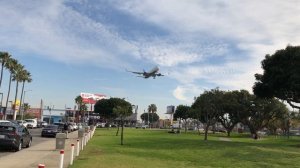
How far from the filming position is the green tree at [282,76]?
4251cm

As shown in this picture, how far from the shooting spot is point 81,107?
15512 cm

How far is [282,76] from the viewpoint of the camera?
1716 inches

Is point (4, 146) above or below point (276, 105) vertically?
below

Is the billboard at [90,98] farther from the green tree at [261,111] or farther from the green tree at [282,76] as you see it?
the green tree at [282,76]

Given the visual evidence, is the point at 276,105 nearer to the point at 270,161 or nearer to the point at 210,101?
the point at 210,101

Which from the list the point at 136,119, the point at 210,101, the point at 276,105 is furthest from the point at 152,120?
the point at 210,101

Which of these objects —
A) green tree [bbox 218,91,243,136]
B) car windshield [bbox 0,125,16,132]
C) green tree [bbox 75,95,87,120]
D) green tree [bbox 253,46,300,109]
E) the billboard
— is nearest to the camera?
car windshield [bbox 0,125,16,132]

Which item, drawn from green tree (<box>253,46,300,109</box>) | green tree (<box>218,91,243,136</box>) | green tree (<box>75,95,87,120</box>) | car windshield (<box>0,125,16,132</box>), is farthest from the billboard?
car windshield (<box>0,125,16,132</box>)

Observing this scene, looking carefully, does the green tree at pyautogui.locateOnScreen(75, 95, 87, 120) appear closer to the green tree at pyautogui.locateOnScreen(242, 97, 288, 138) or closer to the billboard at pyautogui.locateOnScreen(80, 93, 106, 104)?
→ the billboard at pyautogui.locateOnScreen(80, 93, 106, 104)

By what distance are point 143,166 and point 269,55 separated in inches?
1239

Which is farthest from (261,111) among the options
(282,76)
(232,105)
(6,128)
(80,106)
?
(80,106)

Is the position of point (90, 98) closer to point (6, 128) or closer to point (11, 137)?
point (6, 128)

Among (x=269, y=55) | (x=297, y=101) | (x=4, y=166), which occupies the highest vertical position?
(x=269, y=55)

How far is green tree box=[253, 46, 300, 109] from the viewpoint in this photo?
4251 centimetres
